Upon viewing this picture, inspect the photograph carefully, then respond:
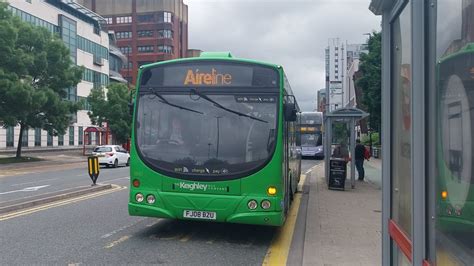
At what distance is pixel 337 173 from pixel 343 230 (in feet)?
24.7

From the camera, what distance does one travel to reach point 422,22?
7.85 ft

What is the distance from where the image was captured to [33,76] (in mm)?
33344

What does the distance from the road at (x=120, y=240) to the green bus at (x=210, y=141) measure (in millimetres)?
499

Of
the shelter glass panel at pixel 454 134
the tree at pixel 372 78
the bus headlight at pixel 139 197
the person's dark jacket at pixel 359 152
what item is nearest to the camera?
the shelter glass panel at pixel 454 134

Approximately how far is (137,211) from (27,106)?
82.8 feet

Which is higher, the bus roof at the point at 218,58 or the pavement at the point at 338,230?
the bus roof at the point at 218,58

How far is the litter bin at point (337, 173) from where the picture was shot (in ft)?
53.3

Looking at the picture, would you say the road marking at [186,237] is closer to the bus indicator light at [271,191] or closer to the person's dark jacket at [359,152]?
the bus indicator light at [271,191]

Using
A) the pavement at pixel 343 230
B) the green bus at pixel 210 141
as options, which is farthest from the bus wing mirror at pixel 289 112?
the pavement at pixel 343 230

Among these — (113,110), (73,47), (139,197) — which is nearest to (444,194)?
(139,197)

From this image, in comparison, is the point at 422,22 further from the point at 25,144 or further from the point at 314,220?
the point at 25,144

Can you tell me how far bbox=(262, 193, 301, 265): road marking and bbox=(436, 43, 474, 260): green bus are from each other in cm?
467

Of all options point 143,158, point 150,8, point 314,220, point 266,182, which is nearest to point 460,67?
point 266,182

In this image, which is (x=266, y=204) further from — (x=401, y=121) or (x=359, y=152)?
(x=359, y=152)
